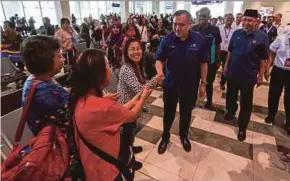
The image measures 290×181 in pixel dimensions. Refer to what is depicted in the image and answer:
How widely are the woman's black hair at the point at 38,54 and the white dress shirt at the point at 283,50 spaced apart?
2560 millimetres

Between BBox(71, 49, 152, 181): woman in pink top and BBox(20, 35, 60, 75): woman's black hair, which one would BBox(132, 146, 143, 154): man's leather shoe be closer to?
BBox(71, 49, 152, 181): woman in pink top

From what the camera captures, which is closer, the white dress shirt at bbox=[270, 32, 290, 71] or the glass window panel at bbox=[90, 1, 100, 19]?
the white dress shirt at bbox=[270, 32, 290, 71]

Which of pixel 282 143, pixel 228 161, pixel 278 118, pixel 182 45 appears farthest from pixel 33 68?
pixel 278 118

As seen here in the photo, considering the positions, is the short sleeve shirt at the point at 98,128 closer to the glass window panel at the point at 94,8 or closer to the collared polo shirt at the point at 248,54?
the collared polo shirt at the point at 248,54

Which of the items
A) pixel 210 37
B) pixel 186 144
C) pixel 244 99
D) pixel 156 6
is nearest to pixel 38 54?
pixel 186 144

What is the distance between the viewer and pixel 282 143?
7.92ft

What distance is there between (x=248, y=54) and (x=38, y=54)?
2.14 meters

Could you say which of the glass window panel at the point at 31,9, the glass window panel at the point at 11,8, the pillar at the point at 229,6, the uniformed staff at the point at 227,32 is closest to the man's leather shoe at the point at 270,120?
the uniformed staff at the point at 227,32

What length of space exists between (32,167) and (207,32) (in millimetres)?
2776

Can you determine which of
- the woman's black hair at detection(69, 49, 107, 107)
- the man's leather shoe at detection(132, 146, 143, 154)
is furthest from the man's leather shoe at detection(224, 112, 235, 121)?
the woman's black hair at detection(69, 49, 107, 107)

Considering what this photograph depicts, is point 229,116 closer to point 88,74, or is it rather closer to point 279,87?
point 279,87

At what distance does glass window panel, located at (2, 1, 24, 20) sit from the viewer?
10.7m

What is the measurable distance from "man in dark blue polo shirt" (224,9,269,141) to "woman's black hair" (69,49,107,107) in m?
1.91

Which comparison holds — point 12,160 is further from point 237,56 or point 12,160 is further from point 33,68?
point 237,56
